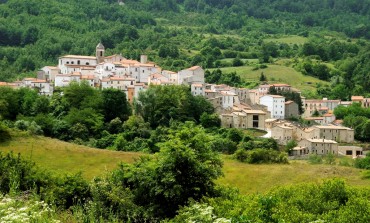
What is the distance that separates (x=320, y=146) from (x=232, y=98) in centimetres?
1268

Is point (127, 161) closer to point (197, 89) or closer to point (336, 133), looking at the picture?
point (197, 89)

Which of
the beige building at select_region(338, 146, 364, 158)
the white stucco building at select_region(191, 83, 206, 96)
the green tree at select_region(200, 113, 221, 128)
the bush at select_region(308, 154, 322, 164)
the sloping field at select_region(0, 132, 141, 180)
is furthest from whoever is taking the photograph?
the white stucco building at select_region(191, 83, 206, 96)

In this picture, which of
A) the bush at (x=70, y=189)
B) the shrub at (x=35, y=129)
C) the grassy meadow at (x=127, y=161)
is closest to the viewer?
the bush at (x=70, y=189)

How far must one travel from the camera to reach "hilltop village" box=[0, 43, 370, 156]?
219ft

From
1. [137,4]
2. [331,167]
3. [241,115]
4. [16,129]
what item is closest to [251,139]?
[241,115]

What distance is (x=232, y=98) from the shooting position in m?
73.1

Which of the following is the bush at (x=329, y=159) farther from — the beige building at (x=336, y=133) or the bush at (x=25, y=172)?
the bush at (x=25, y=172)

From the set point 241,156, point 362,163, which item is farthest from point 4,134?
point 362,163

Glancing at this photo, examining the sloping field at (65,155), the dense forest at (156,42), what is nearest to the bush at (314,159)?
the sloping field at (65,155)

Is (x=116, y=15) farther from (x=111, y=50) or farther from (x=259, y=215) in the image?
(x=259, y=215)

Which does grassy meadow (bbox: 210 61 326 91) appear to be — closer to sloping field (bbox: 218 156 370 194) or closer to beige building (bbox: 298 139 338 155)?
→ beige building (bbox: 298 139 338 155)

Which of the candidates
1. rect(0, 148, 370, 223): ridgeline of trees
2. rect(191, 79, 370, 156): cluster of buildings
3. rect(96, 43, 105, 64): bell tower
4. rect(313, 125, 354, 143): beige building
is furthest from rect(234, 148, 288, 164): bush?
rect(96, 43, 105, 64): bell tower

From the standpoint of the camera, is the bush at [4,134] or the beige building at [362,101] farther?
the beige building at [362,101]

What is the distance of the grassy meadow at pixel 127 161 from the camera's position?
128ft
